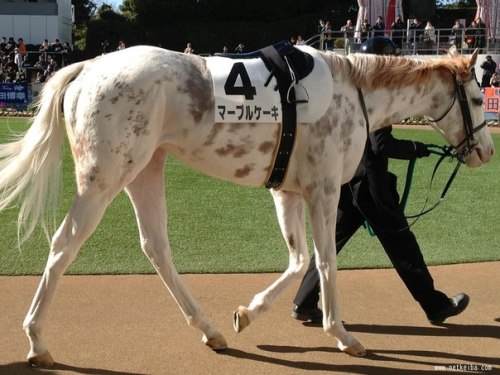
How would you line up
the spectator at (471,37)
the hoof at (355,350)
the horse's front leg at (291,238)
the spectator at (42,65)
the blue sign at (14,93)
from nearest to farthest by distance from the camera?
1. the hoof at (355,350)
2. the horse's front leg at (291,238)
3. the blue sign at (14,93)
4. the spectator at (471,37)
5. the spectator at (42,65)

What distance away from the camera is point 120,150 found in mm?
3316

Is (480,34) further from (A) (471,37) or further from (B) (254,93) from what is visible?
(B) (254,93)

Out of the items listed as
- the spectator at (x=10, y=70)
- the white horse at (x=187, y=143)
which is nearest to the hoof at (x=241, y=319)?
the white horse at (x=187, y=143)

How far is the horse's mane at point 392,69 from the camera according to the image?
382 centimetres

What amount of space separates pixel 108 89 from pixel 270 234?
3580mm

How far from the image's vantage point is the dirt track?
3.60 m

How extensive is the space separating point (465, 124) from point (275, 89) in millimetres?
1340

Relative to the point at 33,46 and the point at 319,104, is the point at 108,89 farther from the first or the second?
the point at 33,46

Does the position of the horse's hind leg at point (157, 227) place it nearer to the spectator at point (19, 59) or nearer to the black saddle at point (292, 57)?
the black saddle at point (292, 57)

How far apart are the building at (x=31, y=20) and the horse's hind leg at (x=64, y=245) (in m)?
35.3

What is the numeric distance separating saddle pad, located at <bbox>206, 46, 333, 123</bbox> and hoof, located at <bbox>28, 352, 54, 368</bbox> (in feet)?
4.98

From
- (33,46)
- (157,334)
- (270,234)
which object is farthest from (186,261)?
(33,46)

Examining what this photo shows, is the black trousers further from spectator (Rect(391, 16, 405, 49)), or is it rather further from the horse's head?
spectator (Rect(391, 16, 405, 49))

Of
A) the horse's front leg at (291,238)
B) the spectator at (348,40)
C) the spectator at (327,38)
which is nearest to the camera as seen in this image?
the horse's front leg at (291,238)
